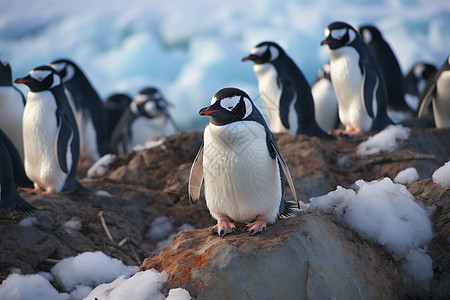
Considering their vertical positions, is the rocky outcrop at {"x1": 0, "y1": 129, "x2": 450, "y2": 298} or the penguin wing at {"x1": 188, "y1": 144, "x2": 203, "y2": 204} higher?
the penguin wing at {"x1": 188, "y1": 144, "x2": 203, "y2": 204}

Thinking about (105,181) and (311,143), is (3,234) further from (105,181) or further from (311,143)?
(311,143)

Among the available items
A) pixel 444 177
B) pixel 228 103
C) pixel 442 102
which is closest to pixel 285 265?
pixel 228 103

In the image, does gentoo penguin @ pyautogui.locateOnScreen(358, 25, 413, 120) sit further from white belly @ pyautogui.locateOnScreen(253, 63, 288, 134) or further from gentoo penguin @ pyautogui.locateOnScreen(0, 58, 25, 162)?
gentoo penguin @ pyautogui.locateOnScreen(0, 58, 25, 162)

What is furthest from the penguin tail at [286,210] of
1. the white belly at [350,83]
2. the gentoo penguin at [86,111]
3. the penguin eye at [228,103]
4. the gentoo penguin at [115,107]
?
the gentoo penguin at [115,107]

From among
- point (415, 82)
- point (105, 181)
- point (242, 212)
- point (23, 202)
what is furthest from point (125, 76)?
point (242, 212)

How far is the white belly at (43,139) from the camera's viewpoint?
13.5 feet

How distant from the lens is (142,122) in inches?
308

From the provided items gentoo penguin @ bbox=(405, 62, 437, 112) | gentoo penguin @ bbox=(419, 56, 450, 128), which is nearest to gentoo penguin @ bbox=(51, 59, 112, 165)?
gentoo penguin @ bbox=(419, 56, 450, 128)

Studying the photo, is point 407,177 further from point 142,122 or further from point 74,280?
point 142,122

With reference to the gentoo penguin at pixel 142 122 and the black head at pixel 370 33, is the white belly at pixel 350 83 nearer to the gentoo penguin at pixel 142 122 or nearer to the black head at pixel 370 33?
the black head at pixel 370 33

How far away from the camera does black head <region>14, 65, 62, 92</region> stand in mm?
4117

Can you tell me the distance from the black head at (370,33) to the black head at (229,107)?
4915 millimetres

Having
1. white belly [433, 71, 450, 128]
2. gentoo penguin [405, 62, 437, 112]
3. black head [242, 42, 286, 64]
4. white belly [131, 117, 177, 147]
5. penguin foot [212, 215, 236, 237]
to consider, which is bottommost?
gentoo penguin [405, 62, 437, 112]

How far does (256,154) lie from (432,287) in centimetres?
95
